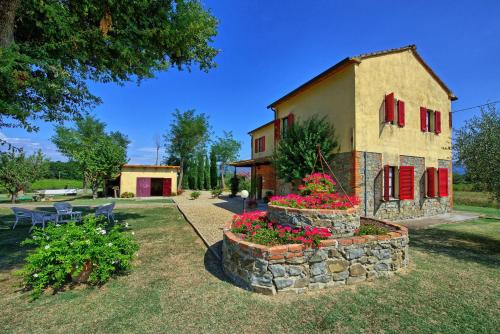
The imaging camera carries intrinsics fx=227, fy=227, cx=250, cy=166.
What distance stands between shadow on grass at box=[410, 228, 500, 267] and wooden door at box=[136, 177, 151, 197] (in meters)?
23.3

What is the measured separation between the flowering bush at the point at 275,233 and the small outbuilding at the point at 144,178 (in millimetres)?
21201

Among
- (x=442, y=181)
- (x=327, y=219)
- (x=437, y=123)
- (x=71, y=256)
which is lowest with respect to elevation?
(x=71, y=256)

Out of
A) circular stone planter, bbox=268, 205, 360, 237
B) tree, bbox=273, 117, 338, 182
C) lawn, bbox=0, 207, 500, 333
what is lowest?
lawn, bbox=0, 207, 500, 333

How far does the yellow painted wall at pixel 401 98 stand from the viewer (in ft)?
Answer: 31.3

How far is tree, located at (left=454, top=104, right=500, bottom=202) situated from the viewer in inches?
247

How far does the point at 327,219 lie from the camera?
183 inches

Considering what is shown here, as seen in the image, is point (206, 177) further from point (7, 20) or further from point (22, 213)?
point (7, 20)

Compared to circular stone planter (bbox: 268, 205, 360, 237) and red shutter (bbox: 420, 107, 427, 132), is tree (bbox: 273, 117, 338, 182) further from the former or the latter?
circular stone planter (bbox: 268, 205, 360, 237)

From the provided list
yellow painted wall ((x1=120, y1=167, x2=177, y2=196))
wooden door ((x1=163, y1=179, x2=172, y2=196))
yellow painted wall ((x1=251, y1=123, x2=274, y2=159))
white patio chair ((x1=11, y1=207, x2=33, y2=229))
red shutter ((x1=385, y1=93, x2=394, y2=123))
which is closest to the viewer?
white patio chair ((x1=11, y1=207, x2=33, y2=229))

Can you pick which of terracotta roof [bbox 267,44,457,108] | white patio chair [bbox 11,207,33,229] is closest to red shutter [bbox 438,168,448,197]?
terracotta roof [bbox 267,44,457,108]

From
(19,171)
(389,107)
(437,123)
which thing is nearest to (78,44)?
(389,107)

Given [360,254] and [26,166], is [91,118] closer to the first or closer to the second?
[26,166]

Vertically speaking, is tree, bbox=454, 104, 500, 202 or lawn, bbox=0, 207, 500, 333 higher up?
tree, bbox=454, 104, 500, 202

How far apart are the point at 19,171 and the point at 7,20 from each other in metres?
20.1
